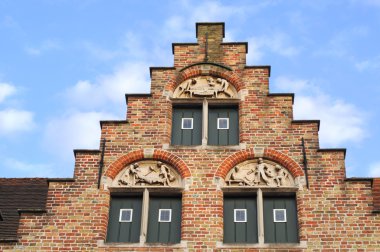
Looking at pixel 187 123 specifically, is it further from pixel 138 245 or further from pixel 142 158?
pixel 138 245

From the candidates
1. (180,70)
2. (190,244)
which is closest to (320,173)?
(190,244)

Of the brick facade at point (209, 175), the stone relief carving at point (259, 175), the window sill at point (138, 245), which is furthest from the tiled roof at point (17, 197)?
the stone relief carving at point (259, 175)

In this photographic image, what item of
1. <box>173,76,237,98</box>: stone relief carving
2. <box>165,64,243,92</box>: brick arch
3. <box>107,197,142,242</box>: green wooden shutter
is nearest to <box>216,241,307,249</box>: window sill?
<box>107,197,142,242</box>: green wooden shutter

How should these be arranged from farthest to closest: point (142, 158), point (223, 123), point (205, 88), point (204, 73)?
point (204, 73)
point (205, 88)
point (223, 123)
point (142, 158)

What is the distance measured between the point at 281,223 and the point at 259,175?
1.11 meters

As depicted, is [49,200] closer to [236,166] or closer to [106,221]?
[106,221]

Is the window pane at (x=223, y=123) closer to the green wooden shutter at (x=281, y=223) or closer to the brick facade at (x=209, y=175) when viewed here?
the brick facade at (x=209, y=175)

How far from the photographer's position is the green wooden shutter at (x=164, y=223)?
13.3m

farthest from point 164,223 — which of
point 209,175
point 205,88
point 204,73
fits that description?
point 204,73

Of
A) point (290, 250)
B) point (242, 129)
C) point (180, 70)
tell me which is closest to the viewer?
point (290, 250)

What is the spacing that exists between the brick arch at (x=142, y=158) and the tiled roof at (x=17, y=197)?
2.30m

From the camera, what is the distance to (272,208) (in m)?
13.7

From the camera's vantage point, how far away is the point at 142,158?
14250 mm

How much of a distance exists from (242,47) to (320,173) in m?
3.78
